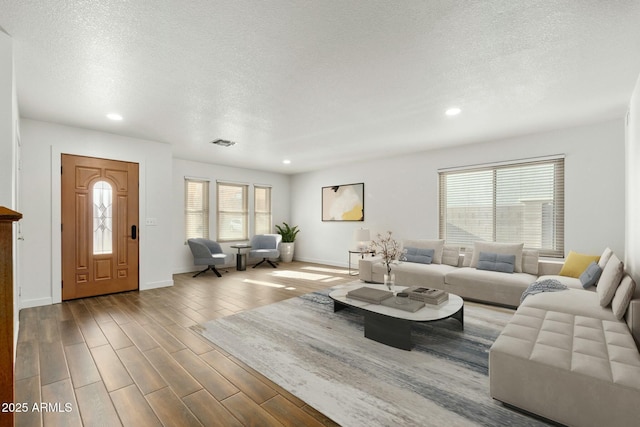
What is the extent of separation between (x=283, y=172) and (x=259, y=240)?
2127mm

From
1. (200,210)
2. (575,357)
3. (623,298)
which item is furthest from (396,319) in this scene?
(200,210)

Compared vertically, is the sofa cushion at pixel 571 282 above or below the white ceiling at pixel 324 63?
below

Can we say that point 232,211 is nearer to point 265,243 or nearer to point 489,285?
point 265,243

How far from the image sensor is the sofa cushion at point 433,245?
509 cm

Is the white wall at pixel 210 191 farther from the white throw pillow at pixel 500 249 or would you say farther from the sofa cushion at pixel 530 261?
the sofa cushion at pixel 530 261

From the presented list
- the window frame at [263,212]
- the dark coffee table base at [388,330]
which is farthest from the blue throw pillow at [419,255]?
the window frame at [263,212]

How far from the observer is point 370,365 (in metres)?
2.40

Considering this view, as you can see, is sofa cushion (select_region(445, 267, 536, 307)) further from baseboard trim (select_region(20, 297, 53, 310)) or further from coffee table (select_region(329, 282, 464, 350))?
baseboard trim (select_region(20, 297, 53, 310))

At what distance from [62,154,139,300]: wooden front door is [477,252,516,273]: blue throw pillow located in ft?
18.5

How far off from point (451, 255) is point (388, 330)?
2.78m

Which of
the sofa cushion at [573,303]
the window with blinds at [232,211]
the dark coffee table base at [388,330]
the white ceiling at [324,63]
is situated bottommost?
the dark coffee table base at [388,330]

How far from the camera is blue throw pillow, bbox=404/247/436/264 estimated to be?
5066 millimetres

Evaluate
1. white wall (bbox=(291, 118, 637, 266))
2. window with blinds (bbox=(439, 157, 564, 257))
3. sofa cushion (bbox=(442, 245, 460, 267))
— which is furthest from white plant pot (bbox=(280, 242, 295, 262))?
sofa cushion (bbox=(442, 245, 460, 267))

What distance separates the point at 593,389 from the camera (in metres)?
1.58
